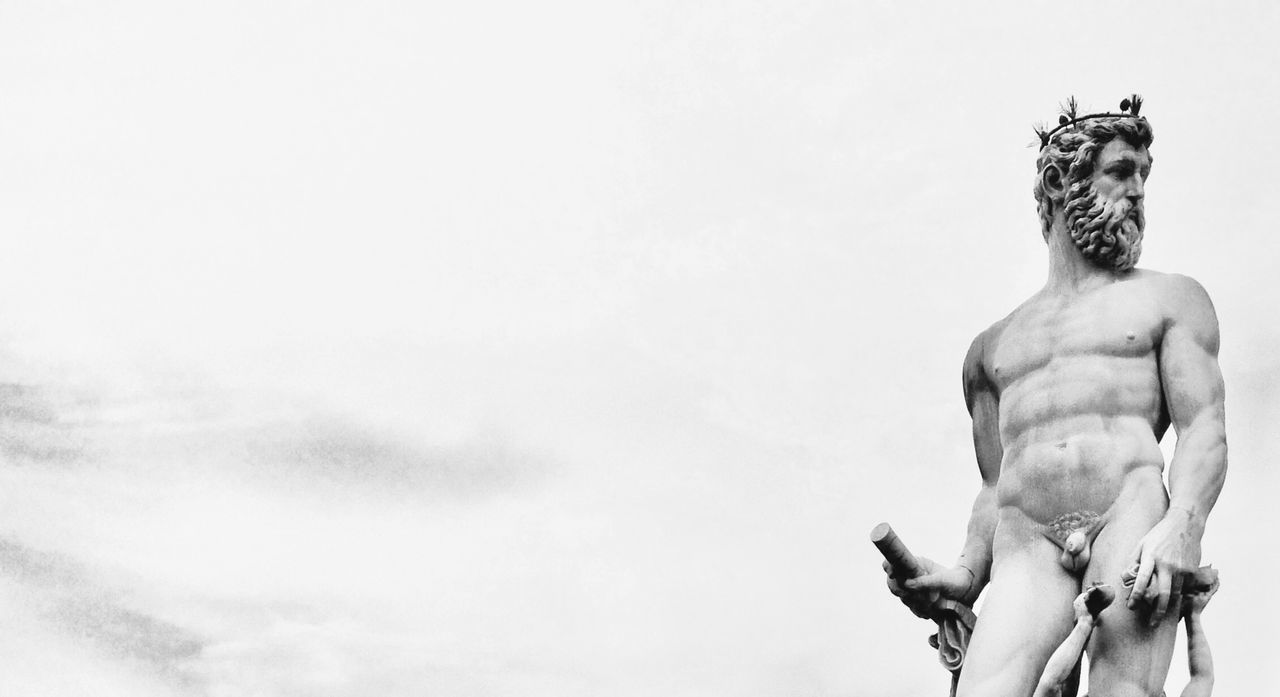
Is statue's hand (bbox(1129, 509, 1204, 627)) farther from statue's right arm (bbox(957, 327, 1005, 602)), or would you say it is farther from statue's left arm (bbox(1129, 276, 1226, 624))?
statue's right arm (bbox(957, 327, 1005, 602))

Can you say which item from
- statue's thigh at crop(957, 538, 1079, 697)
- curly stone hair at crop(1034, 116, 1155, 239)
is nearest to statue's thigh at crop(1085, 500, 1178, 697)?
statue's thigh at crop(957, 538, 1079, 697)

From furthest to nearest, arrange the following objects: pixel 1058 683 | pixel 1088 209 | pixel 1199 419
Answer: pixel 1088 209
pixel 1199 419
pixel 1058 683

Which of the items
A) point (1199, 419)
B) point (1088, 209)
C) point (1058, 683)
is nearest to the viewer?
point (1058, 683)

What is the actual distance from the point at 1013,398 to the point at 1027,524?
993 mm

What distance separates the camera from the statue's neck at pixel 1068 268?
14094mm

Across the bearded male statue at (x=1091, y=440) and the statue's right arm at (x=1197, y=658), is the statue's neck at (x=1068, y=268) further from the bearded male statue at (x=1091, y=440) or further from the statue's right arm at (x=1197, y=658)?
the statue's right arm at (x=1197, y=658)

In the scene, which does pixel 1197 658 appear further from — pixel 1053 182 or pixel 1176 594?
pixel 1053 182

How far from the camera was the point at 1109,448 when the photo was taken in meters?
13.2

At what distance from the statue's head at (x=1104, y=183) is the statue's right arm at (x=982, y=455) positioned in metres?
1.05

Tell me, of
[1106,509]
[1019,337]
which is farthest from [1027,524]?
[1019,337]

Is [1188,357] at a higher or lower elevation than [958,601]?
higher

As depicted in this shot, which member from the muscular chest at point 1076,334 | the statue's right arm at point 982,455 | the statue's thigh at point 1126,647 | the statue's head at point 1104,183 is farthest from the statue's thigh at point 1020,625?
the statue's head at point 1104,183

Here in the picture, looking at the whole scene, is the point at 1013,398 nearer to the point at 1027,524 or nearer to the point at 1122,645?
the point at 1027,524

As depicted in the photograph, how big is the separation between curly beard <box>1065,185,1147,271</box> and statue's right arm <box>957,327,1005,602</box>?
1.00m
